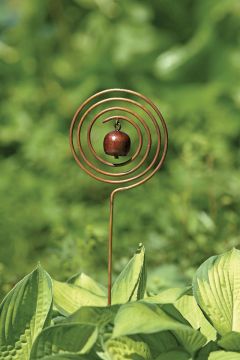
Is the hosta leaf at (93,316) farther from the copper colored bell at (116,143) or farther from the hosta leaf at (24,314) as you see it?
the copper colored bell at (116,143)

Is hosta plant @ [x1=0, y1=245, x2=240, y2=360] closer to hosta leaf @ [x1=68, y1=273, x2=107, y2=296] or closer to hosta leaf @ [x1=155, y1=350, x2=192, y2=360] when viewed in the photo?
hosta leaf @ [x1=155, y1=350, x2=192, y2=360]

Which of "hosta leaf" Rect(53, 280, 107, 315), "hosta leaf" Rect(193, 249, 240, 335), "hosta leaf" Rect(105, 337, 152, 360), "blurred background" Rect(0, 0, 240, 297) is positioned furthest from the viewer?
"blurred background" Rect(0, 0, 240, 297)

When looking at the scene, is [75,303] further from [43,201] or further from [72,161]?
[72,161]

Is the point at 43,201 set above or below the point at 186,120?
below

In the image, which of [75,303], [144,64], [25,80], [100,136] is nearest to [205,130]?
→ [100,136]

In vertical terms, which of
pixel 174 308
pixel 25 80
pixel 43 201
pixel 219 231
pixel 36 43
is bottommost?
pixel 174 308

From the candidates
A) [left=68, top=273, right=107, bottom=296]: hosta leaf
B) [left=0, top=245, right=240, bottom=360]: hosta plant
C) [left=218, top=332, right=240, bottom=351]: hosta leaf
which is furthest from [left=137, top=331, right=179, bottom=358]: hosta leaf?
[left=68, top=273, right=107, bottom=296]: hosta leaf

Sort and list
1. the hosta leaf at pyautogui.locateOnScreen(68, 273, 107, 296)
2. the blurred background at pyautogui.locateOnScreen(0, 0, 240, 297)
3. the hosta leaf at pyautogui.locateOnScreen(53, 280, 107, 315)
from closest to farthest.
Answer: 1. the hosta leaf at pyautogui.locateOnScreen(53, 280, 107, 315)
2. the hosta leaf at pyautogui.locateOnScreen(68, 273, 107, 296)
3. the blurred background at pyautogui.locateOnScreen(0, 0, 240, 297)
